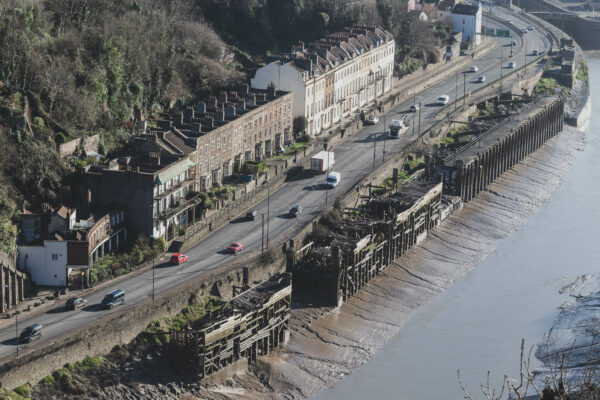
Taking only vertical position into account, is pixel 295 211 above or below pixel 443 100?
above

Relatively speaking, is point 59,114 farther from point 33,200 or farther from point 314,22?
point 314,22

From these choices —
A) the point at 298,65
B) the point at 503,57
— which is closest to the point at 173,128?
the point at 298,65

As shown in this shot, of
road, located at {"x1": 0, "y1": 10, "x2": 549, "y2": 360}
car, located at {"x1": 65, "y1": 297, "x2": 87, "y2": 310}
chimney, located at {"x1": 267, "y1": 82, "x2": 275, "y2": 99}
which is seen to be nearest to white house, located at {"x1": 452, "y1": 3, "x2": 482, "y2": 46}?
road, located at {"x1": 0, "y1": 10, "x2": 549, "y2": 360}

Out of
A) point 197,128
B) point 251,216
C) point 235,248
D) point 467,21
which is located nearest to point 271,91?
point 197,128

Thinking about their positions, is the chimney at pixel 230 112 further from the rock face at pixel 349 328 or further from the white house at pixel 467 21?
the white house at pixel 467 21

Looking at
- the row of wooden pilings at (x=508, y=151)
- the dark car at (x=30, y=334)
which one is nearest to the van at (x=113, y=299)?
the dark car at (x=30, y=334)

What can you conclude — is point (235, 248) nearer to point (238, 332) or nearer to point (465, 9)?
point (238, 332)
